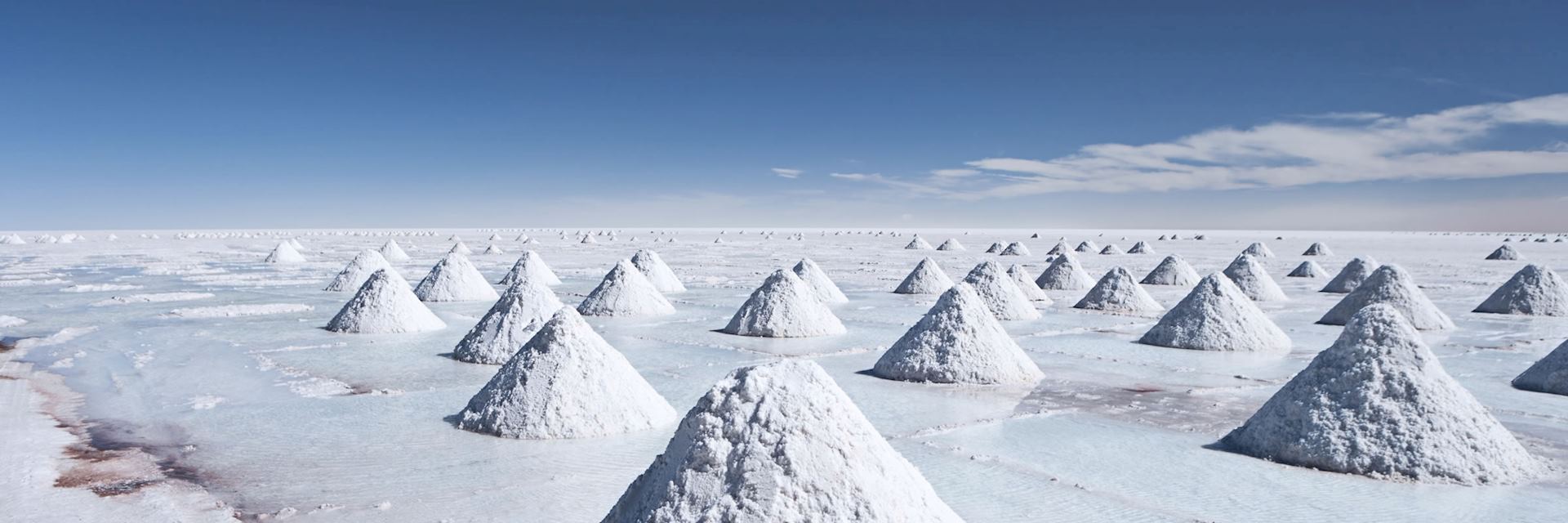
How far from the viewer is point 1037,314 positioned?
38.1 feet

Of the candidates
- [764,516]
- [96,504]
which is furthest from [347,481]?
[764,516]

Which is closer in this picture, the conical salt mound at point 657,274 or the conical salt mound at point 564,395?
the conical salt mound at point 564,395

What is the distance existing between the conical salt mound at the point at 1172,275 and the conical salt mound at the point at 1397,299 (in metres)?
6.09

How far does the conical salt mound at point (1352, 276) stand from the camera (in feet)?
52.2

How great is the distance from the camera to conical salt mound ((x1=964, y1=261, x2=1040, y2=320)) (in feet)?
37.5

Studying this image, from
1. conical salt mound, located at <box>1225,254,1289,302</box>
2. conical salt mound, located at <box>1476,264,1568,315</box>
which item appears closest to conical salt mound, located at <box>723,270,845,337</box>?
conical salt mound, located at <box>1225,254,1289,302</box>

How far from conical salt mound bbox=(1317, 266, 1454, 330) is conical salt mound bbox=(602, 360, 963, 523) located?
9.29 metres

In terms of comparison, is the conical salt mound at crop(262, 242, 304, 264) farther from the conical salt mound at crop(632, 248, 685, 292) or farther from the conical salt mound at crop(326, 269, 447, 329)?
the conical salt mound at crop(326, 269, 447, 329)

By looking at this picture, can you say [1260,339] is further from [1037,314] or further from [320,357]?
[320,357]

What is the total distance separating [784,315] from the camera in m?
9.73

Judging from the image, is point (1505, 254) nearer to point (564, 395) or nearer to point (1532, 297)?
point (1532, 297)

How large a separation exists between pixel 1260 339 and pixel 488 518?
24.2ft

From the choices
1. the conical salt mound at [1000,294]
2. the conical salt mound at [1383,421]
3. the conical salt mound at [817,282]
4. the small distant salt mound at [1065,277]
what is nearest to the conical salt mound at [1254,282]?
the small distant salt mound at [1065,277]

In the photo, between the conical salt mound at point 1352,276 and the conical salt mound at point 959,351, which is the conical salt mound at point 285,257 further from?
the conical salt mound at point 1352,276
